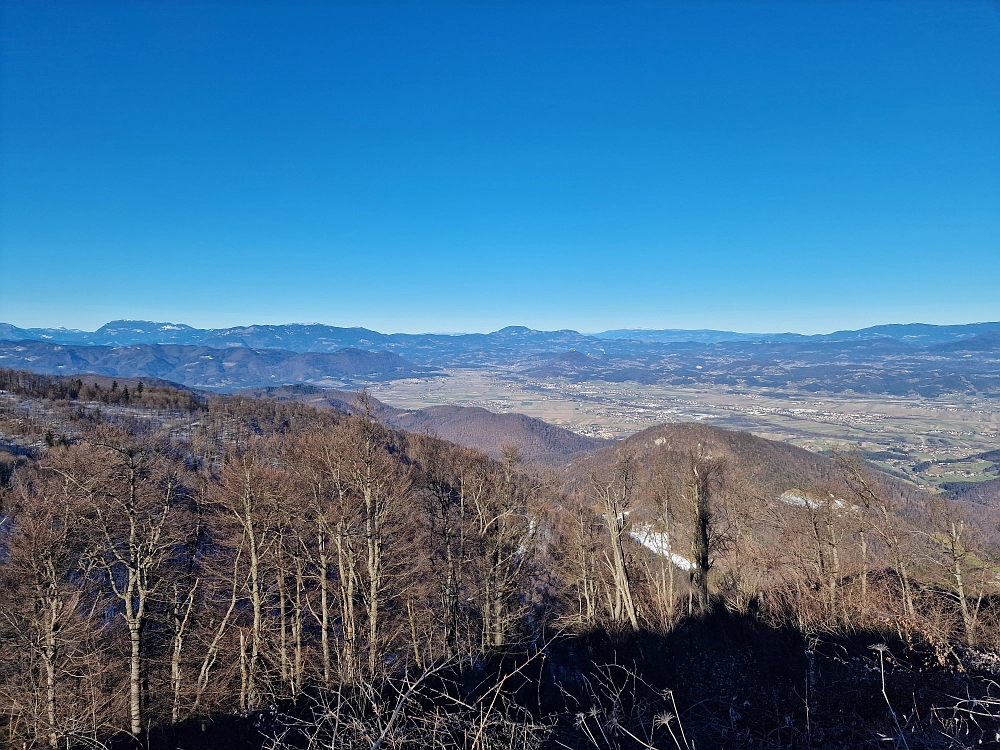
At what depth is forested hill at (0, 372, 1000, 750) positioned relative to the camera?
28.8 ft

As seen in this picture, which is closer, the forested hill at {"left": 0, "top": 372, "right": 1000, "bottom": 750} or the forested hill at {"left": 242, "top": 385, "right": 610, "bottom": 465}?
the forested hill at {"left": 0, "top": 372, "right": 1000, "bottom": 750}

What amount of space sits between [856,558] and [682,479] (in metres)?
7.66

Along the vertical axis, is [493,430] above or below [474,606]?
below

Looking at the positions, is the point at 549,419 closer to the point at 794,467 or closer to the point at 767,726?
the point at 794,467

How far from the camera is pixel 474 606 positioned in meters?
22.7

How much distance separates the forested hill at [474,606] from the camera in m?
8.77

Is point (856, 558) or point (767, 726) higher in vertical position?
point (767, 726)

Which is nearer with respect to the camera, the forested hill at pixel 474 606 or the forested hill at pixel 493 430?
the forested hill at pixel 474 606

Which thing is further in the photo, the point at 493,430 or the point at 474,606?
the point at 493,430

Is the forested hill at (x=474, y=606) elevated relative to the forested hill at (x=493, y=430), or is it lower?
elevated

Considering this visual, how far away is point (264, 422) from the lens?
7988 cm

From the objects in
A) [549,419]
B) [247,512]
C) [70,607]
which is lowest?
[549,419]

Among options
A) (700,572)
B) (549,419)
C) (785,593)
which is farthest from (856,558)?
(549,419)

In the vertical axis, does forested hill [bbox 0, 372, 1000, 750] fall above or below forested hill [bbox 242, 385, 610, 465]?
above
